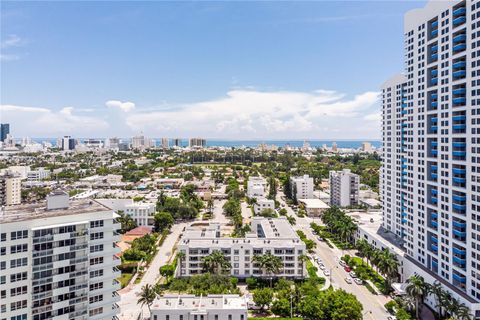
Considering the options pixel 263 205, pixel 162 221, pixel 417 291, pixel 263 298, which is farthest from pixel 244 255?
pixel 263 205

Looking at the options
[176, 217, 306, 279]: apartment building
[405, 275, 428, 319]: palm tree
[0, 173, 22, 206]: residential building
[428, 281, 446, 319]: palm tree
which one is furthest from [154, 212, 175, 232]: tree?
[428, 281, 446, 319]: palm tree

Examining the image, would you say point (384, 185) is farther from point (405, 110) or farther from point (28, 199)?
point (28, 199)

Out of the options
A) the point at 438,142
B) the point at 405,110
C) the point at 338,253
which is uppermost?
the point at 405,110

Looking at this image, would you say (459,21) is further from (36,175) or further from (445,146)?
(36,175)

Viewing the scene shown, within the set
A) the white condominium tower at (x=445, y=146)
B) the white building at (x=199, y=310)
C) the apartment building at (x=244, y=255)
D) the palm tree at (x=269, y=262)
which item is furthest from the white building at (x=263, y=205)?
the white building at (x=199, y=310)

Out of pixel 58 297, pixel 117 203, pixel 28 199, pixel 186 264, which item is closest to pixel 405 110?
pixel 186 264

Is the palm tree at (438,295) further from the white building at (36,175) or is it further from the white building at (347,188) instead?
the white building at (36,175)
